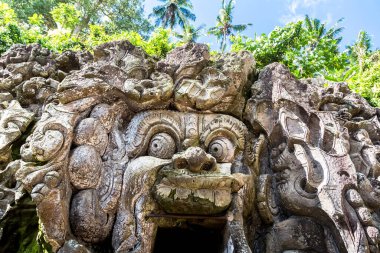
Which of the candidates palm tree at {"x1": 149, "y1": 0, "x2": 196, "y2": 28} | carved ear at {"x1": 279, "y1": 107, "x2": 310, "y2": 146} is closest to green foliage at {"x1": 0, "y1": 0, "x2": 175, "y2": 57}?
carved ear at {"x1": 279, "y1": 107, "x2": 310, "y2": 146}

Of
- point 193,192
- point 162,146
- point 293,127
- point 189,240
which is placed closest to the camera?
point 193,192

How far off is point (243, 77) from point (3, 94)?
309 centimetres

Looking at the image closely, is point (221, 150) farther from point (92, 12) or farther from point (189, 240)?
point (92, 12)

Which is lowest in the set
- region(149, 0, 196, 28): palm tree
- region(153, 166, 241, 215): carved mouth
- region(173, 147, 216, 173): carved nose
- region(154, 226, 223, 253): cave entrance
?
region(154, 226, 223, 253): cave entrance

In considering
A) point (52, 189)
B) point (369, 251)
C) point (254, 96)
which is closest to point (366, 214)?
point (369, 251)

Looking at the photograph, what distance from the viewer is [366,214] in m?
2.46

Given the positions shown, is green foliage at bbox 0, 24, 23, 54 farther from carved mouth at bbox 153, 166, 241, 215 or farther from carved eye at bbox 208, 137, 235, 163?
carved mouth at bbox 153, 166, 241, 215

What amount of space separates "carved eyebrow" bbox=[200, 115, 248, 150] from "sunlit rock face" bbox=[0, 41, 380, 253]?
0.01 metres

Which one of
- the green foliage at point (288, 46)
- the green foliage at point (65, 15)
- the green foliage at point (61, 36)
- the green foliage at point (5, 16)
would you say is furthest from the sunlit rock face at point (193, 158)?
the green foliage at point (65, 15)

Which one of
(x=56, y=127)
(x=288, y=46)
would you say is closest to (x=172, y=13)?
(x=288, y=46)

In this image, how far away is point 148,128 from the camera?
2895 mm

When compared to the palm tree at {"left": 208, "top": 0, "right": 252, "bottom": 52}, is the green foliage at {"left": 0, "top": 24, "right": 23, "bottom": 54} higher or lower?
lower

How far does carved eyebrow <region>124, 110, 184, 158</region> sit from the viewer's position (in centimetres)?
280

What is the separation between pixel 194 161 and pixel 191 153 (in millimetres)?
71
